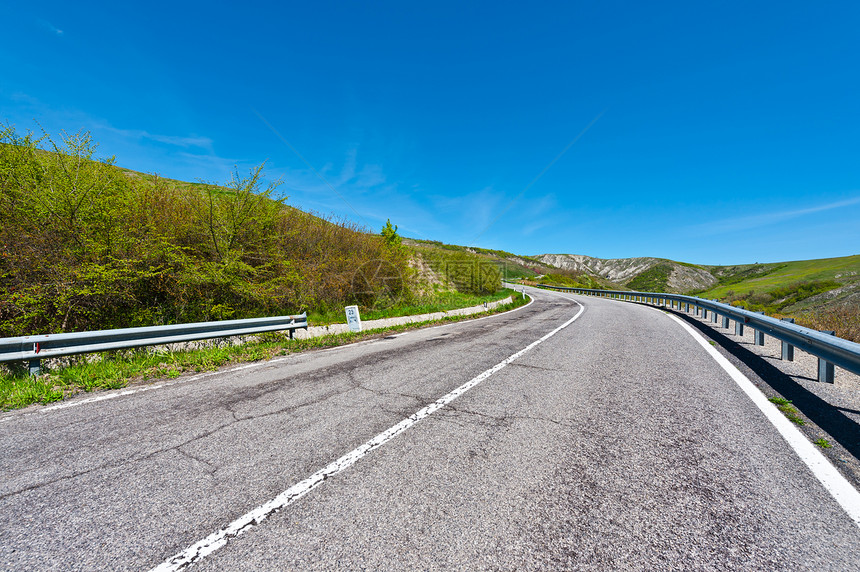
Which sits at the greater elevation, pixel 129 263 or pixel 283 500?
pixel 129 263

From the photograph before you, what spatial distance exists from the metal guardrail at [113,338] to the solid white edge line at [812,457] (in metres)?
8.38

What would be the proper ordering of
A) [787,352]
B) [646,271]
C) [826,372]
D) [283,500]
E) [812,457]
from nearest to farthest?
[283,500]
[812,457]
[826,372]
[787,352]
[646,271]

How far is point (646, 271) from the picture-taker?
134 metres

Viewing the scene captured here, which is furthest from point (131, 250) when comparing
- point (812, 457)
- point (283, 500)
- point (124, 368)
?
point (812, 457)

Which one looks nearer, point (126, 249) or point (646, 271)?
point (126, 249)

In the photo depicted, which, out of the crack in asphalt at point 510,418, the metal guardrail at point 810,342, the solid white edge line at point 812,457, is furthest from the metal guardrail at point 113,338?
the metal guardrail at point 810,342

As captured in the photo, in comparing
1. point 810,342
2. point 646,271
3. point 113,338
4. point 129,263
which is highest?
point 646,271

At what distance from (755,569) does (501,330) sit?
27.8 feet

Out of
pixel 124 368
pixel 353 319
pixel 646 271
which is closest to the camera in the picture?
pixel 124 368

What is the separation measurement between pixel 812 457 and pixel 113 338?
9293 mm

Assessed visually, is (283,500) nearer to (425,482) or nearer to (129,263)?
(425,482)

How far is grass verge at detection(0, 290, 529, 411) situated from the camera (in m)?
4.26

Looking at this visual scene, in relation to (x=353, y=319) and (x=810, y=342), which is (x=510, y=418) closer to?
(x=810, y=342)

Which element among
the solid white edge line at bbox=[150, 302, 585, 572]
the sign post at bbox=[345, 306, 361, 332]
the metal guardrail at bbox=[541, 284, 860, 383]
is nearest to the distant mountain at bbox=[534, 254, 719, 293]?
the metal guardrail at bbox=[541, 284, 860, 383]
